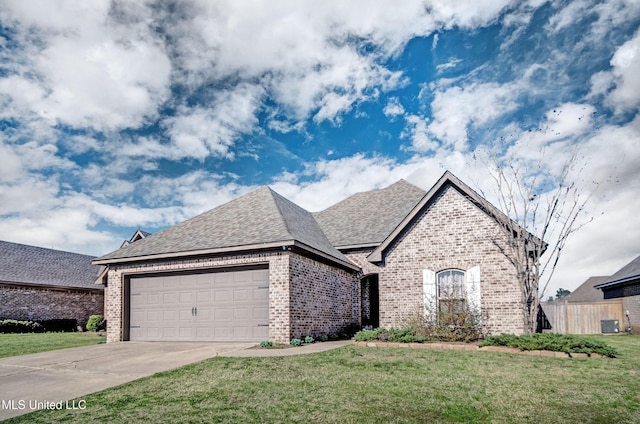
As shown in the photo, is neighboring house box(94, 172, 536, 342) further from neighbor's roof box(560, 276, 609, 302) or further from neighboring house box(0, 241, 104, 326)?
neighbor's roof box(560, 276, 609, 302)

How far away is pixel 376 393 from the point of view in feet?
23.2

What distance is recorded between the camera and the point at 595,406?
6418mm

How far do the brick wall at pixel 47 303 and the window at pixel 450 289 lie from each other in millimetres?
25032

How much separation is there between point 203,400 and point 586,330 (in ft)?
69.4

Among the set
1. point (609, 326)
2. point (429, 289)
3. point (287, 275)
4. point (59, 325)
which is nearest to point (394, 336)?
point (429, 289)

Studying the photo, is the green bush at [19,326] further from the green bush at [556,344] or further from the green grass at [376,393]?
the green bush at [556,344]

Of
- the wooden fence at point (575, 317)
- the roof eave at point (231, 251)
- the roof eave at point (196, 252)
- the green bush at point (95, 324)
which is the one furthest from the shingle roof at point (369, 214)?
the green bush at point (95, 324)

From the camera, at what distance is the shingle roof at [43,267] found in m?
27.5

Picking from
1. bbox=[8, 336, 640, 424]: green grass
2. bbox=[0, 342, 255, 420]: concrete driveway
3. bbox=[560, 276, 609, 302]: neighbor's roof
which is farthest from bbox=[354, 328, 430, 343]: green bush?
bbox=[560, 276, 609, 302]: neighbor's roof

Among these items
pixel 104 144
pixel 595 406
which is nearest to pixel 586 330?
pixel 595 406

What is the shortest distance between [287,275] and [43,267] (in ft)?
80.3

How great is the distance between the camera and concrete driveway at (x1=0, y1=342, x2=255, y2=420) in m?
7.44

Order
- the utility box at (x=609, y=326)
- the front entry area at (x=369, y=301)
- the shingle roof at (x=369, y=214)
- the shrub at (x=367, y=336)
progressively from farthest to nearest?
the utility box at (x=609, y=326) < the shingle roof at (x=369, y=214) < the front entry area at (x=369, y=301) < the shrub at (x=367, y=336)

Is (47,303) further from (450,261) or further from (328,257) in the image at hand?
(450,261)
